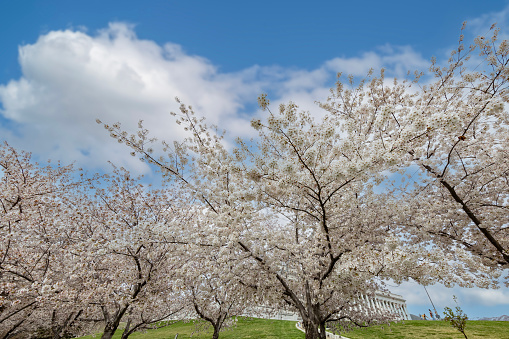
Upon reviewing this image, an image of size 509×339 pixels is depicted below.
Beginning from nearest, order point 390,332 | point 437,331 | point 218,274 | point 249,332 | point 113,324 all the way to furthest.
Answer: point 218,274
point 113,324
point 437,331
point 390,332
point 249,332

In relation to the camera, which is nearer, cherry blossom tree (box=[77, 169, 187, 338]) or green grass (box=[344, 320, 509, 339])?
cherry blossom tree (box=[77, 169, 187, 338])

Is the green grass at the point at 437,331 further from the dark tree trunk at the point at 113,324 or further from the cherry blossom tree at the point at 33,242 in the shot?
the cherry blossom tree at the point at 33,242

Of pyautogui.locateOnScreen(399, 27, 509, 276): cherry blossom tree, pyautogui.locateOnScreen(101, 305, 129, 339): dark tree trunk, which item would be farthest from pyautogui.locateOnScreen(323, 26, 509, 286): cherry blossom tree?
pyautogui.locateOnScreen(101, 305, 129, 339): dark tree trunk

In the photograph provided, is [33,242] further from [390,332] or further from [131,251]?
[390,332]

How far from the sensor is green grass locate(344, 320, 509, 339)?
20.2 meters

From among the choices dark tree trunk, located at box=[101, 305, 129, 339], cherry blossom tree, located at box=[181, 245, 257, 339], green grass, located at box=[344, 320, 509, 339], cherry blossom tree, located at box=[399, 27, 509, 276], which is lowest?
dark tree trunk, located at box=[101, 305, 129, 339]

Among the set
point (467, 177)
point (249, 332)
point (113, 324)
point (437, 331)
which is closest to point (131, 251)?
point (113, 324)

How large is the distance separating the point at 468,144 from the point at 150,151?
12.3 m

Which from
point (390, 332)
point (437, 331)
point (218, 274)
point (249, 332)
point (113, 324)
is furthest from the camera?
point (249, 332)

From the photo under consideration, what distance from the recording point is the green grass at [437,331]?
66.2 feet

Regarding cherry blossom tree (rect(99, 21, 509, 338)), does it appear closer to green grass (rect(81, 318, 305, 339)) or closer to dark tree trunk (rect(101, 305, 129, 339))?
dark tree trunk (rect(101, 305, 129, 339))

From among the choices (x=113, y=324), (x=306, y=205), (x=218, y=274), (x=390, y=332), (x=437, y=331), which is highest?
(x=306, y=205)

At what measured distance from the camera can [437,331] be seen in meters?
22.2

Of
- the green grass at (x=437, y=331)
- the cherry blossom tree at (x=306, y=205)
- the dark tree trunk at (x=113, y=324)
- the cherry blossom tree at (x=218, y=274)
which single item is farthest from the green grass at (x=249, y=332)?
the cherry blossom tree at (x=306, y=205)
